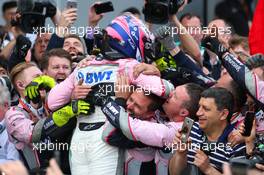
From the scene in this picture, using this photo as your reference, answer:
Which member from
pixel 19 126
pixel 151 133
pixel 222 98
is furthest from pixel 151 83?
pixel 19 126

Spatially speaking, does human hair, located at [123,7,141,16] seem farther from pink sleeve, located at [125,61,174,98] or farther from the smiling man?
the smiling man

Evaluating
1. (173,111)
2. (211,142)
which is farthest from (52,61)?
(211,142)

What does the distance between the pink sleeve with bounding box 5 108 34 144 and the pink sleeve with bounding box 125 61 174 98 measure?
99 centimetres

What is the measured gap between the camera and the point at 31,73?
7.57 meters

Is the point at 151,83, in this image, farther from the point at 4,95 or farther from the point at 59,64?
the point at 59,64

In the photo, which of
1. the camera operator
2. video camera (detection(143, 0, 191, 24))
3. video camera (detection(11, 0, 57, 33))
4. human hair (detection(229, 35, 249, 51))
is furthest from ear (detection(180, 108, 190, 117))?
human hair (detection(229, 35, 249, 51))

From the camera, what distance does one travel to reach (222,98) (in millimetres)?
6195

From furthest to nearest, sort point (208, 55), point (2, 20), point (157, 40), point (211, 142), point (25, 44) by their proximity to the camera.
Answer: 1. point (2, 20)
2. point (208, 55)
3. point (25, 44)
4. point (157, 40)
5. point (211, 142)

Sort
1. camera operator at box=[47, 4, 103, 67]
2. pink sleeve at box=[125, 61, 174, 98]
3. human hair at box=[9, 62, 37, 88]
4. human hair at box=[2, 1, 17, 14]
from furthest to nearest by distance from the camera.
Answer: human hair at box=[2, 1, 17, 14], camera operator at box=[47, 4, 103, 67], human hair at box=[9, 62, 37, 88], pink sleeve at box=[125, 61, 174, 98]

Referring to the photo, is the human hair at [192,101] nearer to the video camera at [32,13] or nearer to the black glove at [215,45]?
the black glove at [215,45]

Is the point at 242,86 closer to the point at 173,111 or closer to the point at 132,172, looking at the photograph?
the point at 173,111

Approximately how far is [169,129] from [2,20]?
18.7 feet

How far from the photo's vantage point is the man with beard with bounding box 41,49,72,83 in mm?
7598

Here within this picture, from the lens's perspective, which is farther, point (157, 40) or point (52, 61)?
point (52, 61)
